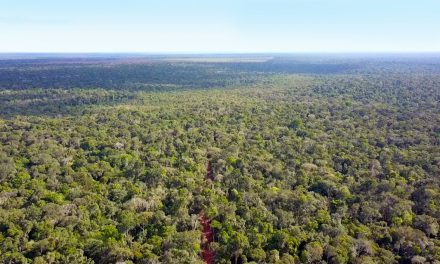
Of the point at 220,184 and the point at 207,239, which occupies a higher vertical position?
the point at 220,184

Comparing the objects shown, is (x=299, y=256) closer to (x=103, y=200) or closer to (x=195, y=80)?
(x=103, y=200)

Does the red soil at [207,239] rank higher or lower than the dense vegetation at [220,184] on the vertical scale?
lower

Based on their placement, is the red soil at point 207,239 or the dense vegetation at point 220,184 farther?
the red soil at point 207,239

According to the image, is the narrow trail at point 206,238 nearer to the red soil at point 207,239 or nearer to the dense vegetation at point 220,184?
the red soil at point 207,239

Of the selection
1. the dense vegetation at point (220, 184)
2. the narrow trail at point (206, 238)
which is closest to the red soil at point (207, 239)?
the narrow trail at point (206, 238)

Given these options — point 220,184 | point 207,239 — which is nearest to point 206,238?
point 207,239

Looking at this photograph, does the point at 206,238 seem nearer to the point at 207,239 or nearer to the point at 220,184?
the point at 207,239

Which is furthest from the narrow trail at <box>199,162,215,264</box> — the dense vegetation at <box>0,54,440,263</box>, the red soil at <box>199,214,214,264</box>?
the dense vegetation at <box>0,54,440,263</box>

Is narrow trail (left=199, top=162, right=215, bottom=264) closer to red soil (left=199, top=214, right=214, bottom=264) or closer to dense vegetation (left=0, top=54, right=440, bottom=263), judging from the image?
red soil (left=199, top=214, right=214, bottom=264)

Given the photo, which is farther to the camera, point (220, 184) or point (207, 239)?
point (220, 184)
